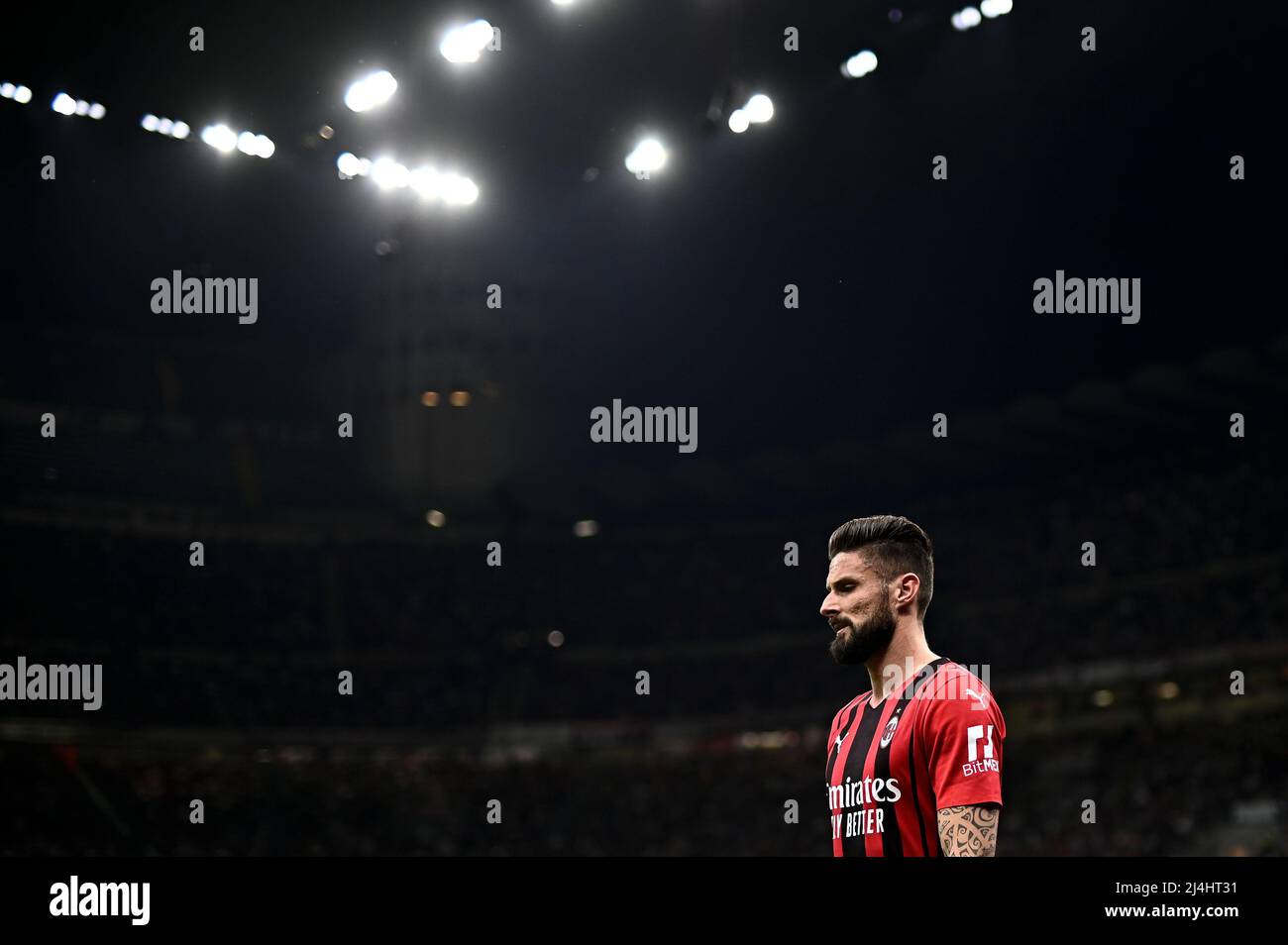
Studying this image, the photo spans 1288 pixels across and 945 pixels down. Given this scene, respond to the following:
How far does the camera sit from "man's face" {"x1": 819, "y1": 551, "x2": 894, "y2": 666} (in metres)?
3.68

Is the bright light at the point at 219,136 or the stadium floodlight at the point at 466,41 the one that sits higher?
the bright light at the point at 219,136

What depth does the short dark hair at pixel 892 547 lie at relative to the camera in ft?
12.2

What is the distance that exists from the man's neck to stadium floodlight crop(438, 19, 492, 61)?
14.2m

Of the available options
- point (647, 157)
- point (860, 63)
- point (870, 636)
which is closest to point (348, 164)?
point (647, 157)

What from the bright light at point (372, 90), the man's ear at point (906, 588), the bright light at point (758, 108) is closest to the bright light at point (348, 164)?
the bright light at point (372, 90)

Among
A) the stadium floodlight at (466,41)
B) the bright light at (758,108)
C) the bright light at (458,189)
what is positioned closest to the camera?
the stadium floodlight at (466,41)

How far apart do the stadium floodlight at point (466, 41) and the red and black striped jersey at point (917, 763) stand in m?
14.2

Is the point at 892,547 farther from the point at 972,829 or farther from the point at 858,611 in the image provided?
the point at 972,829

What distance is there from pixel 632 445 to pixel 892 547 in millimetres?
29266

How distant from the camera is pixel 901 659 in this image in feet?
12.1

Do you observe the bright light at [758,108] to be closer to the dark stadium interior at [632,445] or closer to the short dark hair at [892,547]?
the dark stadium interior at [632,445]

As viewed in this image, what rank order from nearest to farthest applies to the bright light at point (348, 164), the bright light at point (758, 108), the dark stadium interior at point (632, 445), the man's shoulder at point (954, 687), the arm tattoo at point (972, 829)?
the arm tattoo at point (972, 829) < the man's shoulder at point (954, 687) < the bright light at point (758, 108) < the dark stadium interior at point (632, 445) < the bright light at point (348, 164)

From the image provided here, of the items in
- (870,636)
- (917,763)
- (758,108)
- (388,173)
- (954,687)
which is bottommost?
(917,763)

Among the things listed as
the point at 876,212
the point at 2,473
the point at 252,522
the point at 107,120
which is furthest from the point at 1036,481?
the point at 2,473
